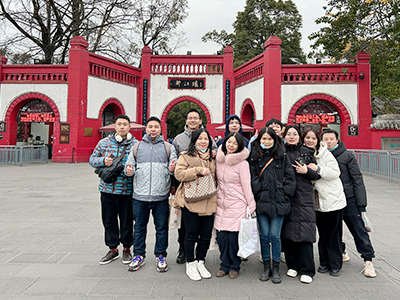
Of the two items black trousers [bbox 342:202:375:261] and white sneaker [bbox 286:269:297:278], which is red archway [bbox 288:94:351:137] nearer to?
black trousers [bbox 342:202:375:261]

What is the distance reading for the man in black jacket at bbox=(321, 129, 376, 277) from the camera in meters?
3.15

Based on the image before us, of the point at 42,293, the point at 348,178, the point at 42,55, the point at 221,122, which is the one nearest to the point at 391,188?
the point at 348,178

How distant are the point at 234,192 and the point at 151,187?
92cm

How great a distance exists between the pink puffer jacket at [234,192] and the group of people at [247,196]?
10 mm

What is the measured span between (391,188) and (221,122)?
11.7 metres

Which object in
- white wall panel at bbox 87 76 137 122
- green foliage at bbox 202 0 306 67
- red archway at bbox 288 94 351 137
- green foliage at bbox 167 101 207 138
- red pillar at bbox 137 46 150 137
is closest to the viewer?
red archway at bbox 288 94 351 137

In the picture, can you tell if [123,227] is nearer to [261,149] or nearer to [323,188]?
[261,149]

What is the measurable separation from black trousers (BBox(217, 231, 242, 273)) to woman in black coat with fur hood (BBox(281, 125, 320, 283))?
53cm

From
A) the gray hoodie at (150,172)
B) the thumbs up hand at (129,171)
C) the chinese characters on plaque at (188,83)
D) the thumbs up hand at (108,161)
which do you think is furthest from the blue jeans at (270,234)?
the chinese characters on plaque at (188,83)

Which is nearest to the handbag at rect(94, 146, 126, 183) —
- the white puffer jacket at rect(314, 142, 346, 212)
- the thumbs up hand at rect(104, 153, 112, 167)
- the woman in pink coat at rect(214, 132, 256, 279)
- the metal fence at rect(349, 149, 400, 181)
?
the thumbs up hand at rect(104, 153, 112, 167)

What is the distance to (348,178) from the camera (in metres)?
3.24

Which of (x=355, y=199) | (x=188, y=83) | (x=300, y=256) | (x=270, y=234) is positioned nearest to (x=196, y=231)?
(x=270, y=234)

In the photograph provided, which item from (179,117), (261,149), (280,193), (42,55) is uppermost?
(42,55)

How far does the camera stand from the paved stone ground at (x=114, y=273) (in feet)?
8.75
